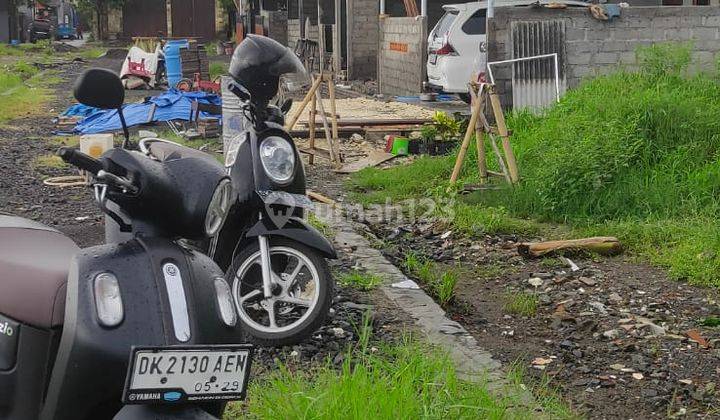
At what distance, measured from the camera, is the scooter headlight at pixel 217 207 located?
292 cm

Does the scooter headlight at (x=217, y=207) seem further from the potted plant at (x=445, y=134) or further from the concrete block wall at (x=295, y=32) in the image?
the concrete block wall at (x=295, y=32)

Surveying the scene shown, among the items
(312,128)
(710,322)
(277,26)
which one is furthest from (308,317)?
(277,26)

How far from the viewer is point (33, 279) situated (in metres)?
2.90

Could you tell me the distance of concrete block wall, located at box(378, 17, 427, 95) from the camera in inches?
729

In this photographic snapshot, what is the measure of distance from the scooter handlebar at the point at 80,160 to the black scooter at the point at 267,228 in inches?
87.2

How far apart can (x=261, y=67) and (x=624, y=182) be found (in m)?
3.88

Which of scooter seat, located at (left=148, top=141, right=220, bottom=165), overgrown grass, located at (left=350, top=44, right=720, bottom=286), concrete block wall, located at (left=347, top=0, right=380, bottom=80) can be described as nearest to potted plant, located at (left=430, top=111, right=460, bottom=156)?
overgrown grass, located at (left=350, top=44, right=720, bottom=286)

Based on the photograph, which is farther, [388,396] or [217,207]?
[388,396]

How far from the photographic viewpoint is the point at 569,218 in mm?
8055

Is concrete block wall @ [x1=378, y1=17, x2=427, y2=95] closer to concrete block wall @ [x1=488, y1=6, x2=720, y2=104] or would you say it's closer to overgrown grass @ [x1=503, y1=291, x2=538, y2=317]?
concrete block wall @ [x1=488, y1=6, x2=720, y2=104]

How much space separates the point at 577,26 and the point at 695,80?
2475 millimetres

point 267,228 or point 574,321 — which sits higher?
point 267,228

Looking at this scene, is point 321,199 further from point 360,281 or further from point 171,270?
point 171,270

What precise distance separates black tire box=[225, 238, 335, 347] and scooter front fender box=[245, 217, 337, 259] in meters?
0.04
